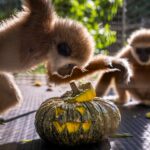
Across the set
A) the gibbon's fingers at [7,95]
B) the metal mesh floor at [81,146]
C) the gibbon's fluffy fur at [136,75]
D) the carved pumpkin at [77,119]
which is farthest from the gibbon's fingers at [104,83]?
the carved pumpkin at [77,119]

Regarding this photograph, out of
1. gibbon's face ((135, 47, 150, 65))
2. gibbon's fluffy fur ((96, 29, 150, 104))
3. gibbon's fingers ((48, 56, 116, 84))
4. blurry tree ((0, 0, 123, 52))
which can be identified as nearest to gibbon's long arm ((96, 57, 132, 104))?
gibbon's fluffy fur ((96, 29, 150, 104))

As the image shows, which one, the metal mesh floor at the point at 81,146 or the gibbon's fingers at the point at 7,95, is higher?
the gibbon's fingers at the point at 7,95

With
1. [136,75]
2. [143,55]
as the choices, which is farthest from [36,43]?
[143,55]

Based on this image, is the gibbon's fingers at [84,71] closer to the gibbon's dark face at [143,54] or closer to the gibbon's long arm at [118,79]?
the gibbon's long arm at [118,79]

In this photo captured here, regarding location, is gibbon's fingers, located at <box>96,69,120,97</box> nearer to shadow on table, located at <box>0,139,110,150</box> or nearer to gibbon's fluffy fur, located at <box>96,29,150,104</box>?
gibbon's fluffy fur, located at <box>96,29,150,104</box>

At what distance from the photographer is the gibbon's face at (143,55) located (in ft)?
12.9

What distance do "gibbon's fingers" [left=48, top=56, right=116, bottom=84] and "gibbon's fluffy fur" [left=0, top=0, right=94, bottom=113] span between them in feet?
0.25

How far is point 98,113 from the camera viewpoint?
7.46 feet

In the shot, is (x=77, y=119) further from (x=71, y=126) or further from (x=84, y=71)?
(x=84, y=71)

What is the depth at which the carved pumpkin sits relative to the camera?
2.21 meters

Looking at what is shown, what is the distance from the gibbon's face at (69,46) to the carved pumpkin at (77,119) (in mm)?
688

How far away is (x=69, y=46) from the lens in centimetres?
308

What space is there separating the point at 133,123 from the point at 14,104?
89 centimetres

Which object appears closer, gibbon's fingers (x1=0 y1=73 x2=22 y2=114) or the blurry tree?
gibbon's fingers (x1=0 y1=73 x2=22 y2=114)
